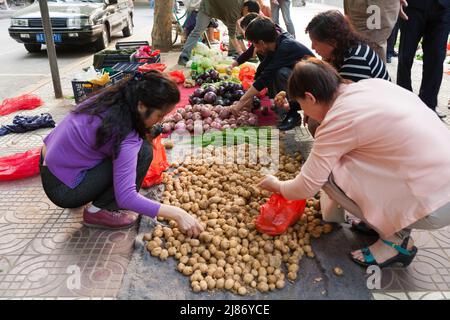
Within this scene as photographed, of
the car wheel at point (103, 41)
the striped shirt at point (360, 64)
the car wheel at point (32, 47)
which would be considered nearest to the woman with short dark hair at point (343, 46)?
the striped shirt at point (360, 64)

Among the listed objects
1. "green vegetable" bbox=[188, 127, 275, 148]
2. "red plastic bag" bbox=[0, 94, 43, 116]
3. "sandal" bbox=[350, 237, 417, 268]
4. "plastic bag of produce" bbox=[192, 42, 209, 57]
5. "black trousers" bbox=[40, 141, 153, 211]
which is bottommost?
"red plastic bag" bbox=[0, 94, 43, 116]

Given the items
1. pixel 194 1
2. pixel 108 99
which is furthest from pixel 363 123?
pixel 194 1

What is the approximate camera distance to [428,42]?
12.9 ft

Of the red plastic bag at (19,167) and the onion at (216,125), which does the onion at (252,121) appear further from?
the red plastic bag at (19,167)

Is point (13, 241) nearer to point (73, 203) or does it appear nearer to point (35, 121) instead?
point (73, 203)

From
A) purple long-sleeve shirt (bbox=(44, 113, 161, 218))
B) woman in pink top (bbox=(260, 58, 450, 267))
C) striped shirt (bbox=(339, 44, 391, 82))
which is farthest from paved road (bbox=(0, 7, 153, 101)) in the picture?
woman in pink top (bbox=(260, 58, 450, 267))

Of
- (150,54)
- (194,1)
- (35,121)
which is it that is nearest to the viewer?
(35,121)

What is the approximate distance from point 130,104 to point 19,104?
3.09 meters

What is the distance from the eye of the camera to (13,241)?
2268 millimetres

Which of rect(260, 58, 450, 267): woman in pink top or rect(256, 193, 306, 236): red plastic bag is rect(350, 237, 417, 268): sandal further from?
rect(256, 193, 306, 236): red plastic bag

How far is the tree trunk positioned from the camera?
7.97m

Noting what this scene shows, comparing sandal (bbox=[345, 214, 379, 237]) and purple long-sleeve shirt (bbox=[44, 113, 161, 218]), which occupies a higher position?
purple long-sleeve shirt (bbox=[44, 113, 161, 218])

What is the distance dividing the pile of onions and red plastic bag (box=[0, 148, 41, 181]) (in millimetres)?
1170
